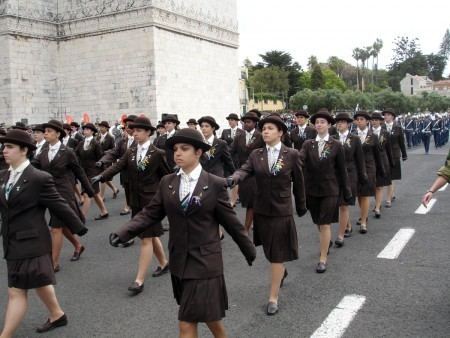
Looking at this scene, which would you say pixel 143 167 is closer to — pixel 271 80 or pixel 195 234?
pixel 195 234

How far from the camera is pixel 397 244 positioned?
767 cm

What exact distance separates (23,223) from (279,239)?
8.15 ft

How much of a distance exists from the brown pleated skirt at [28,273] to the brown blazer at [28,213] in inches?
2.1

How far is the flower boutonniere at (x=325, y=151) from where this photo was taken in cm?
669

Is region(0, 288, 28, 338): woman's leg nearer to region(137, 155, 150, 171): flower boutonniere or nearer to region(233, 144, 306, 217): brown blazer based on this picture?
region(137, 155, 150, 171): flower boutonniere

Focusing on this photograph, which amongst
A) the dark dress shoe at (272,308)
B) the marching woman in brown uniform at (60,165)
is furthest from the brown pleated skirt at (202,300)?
the marching woman in brown uniform at (60,165)

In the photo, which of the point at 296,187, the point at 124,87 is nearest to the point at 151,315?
the point at 296,187

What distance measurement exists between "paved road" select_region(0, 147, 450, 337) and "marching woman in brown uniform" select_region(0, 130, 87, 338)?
597 mm

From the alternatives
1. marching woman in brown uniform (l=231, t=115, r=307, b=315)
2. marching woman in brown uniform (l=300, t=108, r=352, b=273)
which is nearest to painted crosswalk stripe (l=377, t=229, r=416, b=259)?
marching woman in brown uniform (l=300, t=108, r=352, b=273)

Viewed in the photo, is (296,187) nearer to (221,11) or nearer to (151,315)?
(151,315)

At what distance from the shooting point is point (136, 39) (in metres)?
25.1

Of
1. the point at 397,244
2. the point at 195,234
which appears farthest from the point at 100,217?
the point at 195,234

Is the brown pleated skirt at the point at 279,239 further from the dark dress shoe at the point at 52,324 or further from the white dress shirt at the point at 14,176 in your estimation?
the white dress shirt at the point at 14,176

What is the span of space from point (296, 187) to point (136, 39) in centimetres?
2124
